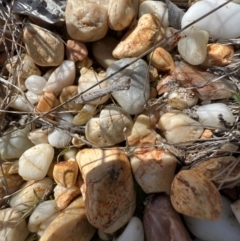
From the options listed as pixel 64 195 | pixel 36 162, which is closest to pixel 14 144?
pixel 36 162

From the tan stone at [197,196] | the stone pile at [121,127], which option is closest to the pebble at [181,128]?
the stone pile at [121,127]

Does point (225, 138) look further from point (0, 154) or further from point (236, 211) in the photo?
point (0, 154)

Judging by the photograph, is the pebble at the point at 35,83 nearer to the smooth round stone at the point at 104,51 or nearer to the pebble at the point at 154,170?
the smooth round stone at the point at 104,51

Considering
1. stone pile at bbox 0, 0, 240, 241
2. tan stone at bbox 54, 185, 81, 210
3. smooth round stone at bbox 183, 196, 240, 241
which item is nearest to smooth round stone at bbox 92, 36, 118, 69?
stone pile at bbox 0, 0, 240, 241

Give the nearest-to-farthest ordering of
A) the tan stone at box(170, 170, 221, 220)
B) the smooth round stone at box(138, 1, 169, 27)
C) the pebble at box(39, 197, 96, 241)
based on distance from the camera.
→ the tan stone at box(170, 170, 221, 220), the pebble at box(39, 197, 96, 241), the smooth round stone at box(138, 1, 169, 27)

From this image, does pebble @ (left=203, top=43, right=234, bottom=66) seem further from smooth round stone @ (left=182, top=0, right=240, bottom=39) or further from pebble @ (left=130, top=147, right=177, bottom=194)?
pebble @ (left=130, top=147, right=177, bottom=194)

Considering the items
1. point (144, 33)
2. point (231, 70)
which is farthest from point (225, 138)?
point (144, 33)
